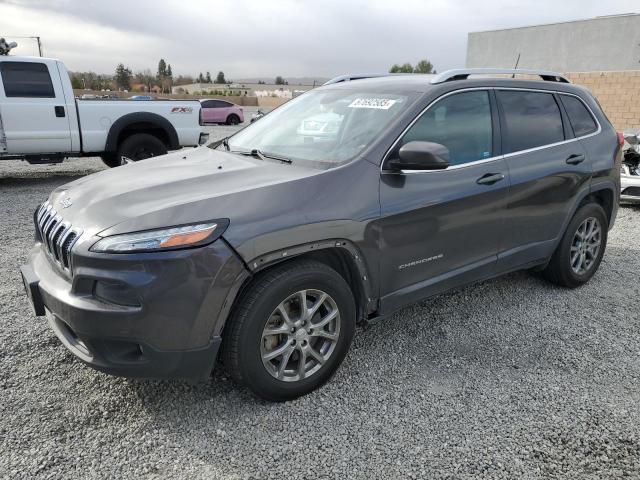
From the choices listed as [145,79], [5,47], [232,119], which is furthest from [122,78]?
[5,47]

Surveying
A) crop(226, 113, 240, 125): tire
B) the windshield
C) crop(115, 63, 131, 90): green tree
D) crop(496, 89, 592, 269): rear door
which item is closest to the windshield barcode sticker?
the windshield

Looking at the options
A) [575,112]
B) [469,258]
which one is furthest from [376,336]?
[575,112]

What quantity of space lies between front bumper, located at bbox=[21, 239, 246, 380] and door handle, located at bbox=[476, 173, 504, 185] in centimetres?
182

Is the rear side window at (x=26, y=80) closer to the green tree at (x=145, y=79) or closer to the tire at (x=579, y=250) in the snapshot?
the tire at (x=579, y=250)

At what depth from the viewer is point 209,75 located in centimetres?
12506

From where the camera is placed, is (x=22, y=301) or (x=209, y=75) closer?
(x=22, y=301)

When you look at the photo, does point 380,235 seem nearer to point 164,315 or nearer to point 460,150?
point 460,150

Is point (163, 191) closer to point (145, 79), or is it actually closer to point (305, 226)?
point (305, 226)

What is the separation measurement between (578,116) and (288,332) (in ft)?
10.5

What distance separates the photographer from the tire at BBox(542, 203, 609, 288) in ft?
14.1

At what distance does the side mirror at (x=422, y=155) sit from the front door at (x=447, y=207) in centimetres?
11

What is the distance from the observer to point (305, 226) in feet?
8.64

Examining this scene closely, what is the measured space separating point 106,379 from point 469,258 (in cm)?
243

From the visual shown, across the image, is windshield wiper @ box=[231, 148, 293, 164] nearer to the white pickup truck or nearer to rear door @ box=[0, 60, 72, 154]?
the white pickup truck
